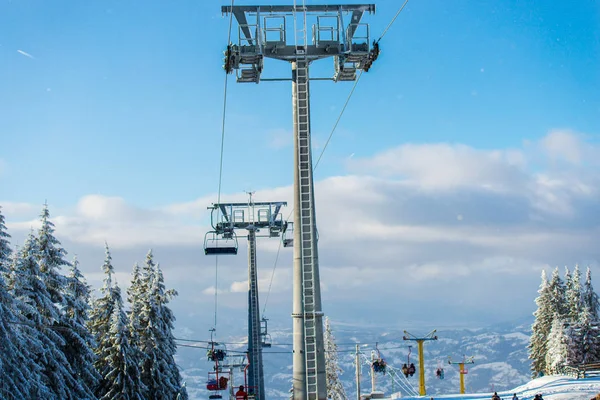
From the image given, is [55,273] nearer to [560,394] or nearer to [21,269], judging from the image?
[21,269]

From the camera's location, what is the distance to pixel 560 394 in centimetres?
2980

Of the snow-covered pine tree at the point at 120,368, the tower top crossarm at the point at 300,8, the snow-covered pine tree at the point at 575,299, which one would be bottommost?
the snow-covered pine tree at the point at 120,368

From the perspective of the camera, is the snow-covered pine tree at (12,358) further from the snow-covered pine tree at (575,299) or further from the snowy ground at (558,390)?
the snow-covered pine tree at (575,299)

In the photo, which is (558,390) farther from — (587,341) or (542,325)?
(542,325)

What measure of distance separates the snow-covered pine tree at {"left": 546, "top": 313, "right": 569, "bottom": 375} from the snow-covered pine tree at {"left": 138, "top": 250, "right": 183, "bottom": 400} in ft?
98.1

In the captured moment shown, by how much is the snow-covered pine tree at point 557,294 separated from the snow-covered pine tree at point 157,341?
37543mm

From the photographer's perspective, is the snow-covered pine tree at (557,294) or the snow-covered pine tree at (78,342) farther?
the snow-covered pine tree at (557,294)

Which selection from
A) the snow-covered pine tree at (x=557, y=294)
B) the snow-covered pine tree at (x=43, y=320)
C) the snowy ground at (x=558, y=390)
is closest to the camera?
the snowy ground at (x=558, y=390)

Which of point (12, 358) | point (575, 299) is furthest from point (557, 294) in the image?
point (12, 358)

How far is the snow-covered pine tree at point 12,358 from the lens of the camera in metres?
26.9

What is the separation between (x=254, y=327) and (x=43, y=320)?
49.8 feet

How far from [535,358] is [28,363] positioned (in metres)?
50.6

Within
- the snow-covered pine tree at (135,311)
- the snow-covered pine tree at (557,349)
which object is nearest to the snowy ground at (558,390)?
the snow-covered pine tree at (135,311)

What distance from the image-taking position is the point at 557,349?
56656mm
